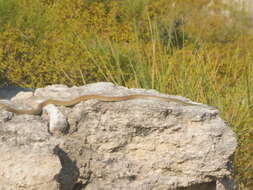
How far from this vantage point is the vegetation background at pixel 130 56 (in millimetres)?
4488

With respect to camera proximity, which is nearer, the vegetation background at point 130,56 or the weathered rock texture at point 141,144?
the weathered rock texture at point 141,144

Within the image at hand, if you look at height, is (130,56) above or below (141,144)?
below

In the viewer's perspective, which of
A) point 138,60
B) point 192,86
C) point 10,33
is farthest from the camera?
point 10,33

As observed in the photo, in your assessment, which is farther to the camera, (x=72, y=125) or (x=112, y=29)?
(x=112, y=29)

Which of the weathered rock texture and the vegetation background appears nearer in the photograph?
the weathered rock texture

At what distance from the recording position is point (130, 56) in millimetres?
5840

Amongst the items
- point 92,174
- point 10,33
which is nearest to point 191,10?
point 10,33

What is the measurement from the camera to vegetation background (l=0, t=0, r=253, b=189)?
4.49 metres

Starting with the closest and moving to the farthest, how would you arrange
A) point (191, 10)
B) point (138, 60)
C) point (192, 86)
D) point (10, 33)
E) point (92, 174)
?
point (92, 174)
point (192, 86)
point (138, 60)
point (10, 33)
point (191, 10)

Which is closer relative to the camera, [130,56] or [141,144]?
[141,144]

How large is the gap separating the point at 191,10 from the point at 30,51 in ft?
11.4

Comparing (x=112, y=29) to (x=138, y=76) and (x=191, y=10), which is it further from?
(x=138, y=76)

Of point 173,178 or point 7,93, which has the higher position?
point 7,93

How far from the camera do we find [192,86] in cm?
444
